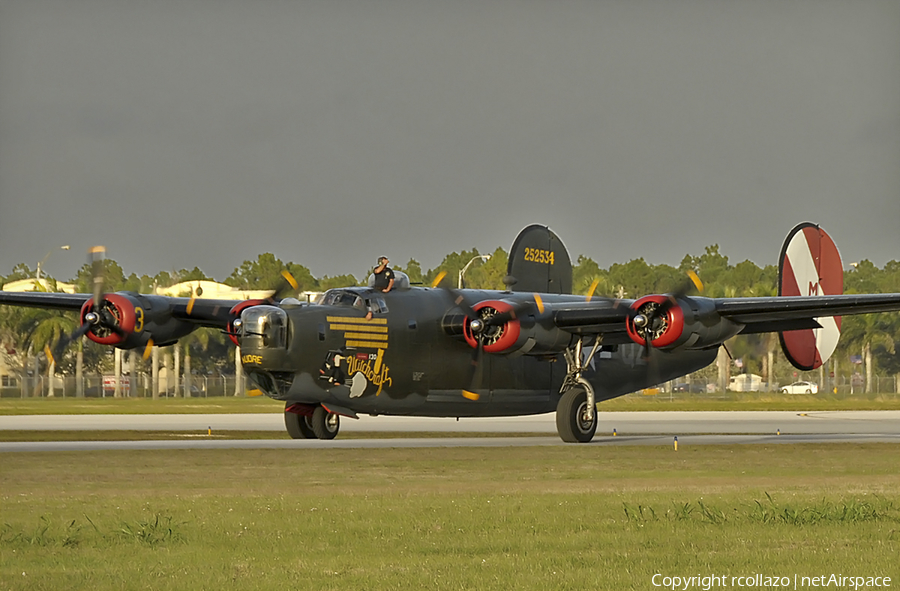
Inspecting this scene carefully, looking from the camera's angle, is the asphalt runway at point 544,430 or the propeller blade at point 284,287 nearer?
the asphalt runway at point 544,430

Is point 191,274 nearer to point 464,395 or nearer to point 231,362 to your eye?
point 231,362

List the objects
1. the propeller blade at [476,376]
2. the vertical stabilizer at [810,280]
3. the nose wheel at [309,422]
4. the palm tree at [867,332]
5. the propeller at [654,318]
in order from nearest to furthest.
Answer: the propeller at [654,318]
the propeller blade at [476,376]
the nose wheel at [309,422]
the vertical stabilizer at [810,280]
the palm tree at [867,332]

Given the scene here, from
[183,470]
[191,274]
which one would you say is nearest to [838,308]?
[183,470]

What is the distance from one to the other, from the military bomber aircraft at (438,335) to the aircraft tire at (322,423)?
41mm

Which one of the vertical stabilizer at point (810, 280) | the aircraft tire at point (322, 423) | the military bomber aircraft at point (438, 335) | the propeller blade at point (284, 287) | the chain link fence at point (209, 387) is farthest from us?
the chain link fence at point (209, 387)

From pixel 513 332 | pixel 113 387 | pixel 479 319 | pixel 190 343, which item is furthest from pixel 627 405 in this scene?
pixel 190 343

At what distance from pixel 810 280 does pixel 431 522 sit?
3103 centimetres

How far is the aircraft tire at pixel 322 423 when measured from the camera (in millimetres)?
35125

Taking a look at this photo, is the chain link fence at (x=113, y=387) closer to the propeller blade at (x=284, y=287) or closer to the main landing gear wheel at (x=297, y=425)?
the main landing gear wheel at (x=297, y=425)

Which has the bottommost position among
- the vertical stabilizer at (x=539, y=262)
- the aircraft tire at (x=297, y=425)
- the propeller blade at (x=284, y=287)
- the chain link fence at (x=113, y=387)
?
the chain link fence at (x=113, y=387)

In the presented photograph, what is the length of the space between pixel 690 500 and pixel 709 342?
46.9ft

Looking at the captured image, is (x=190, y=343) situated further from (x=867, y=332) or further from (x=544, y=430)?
(x=544, y=430)

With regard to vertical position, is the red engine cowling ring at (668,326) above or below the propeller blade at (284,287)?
below

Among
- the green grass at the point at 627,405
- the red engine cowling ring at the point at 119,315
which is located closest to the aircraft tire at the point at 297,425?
the red engine cowling ring at the point at 119,315
